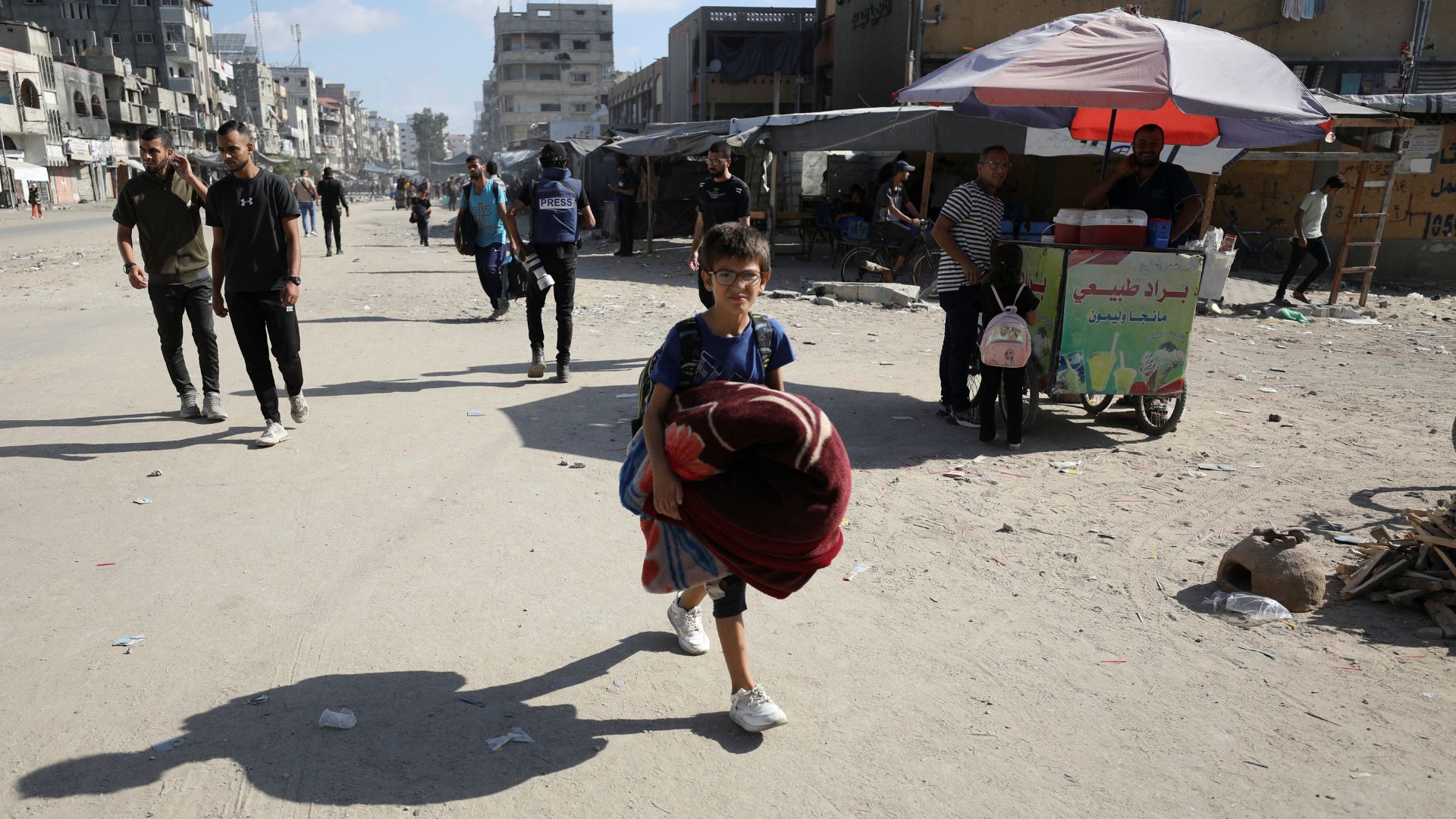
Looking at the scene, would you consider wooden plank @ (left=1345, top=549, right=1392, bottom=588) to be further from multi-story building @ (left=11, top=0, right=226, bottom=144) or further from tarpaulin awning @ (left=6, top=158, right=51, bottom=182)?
multi-story building @ (left=11, top=0, right=226, bottom=144)

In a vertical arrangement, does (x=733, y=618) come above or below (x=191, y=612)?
above

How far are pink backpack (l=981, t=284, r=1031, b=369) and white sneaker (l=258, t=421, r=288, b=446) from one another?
423 centimetres

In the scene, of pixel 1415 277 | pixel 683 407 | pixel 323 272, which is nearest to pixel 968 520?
pixel 683 407

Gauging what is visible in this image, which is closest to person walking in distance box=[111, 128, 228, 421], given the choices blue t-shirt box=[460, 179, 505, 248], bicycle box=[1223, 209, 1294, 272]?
blue t-shirt box=[460, 179, 505, 248]

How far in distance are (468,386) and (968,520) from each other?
4230mm

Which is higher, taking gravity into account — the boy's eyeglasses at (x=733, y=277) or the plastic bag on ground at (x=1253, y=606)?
the boy's eyeglasses at (x=733, y=277)

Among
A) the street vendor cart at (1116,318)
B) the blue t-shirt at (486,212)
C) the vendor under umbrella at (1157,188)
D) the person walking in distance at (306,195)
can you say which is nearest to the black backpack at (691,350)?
the street vendor cart at (1116,318)

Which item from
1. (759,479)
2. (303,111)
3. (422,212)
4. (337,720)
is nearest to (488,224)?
(337,720)

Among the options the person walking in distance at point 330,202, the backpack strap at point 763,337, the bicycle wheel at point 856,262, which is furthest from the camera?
the person walking in distance at point 330,202

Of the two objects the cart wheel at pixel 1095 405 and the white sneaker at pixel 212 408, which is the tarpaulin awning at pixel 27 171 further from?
the cart wheel at pixel 1095 405

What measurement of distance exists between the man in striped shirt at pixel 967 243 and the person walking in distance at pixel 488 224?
481cm

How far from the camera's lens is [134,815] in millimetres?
2387

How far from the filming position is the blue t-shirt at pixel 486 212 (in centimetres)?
972

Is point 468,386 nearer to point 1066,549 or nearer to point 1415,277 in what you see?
point 1066,549
